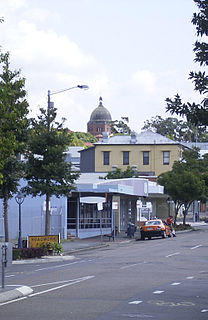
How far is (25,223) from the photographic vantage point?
46812 mm

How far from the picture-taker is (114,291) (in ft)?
54.7

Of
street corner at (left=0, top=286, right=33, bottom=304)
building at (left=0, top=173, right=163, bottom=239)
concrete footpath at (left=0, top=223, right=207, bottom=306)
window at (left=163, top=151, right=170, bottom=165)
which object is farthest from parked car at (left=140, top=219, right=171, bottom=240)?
window at (left=163, top=151, right=170, bottom=165)

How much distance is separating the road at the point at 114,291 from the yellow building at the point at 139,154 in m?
60.4

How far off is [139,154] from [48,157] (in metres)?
53.0

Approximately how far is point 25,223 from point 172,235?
39.3 feet

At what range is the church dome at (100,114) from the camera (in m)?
166

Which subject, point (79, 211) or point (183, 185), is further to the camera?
point (183, 185)

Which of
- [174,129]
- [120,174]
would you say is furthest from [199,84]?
[174,129]

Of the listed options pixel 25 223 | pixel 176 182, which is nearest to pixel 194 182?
pixel 176 182

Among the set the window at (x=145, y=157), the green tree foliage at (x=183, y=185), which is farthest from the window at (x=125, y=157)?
the green tree foliage at (x=183, y=185)

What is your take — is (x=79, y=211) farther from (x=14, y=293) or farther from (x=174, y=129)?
(x=174, y=129)

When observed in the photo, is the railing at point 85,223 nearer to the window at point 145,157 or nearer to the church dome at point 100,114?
Answer: the window at point 145,157

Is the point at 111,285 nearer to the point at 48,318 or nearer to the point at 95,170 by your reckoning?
the point at 48,318

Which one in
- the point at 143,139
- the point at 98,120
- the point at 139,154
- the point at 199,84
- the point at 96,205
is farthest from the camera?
the point at 98,120
